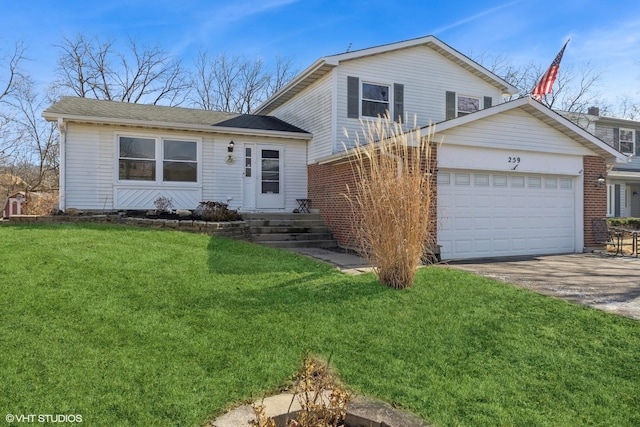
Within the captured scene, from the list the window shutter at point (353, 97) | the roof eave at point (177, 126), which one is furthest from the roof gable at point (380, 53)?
the roof eave at point (177, 126)

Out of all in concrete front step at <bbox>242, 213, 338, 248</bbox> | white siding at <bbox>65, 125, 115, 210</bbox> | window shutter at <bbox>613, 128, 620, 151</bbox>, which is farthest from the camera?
window shutter at <bbox>613, 128, 620, 151</bbox>

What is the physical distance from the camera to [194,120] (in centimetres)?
1281

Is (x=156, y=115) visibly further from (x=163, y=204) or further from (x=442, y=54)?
(x=442, y=54)

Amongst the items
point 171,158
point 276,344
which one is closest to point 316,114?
point 171,158

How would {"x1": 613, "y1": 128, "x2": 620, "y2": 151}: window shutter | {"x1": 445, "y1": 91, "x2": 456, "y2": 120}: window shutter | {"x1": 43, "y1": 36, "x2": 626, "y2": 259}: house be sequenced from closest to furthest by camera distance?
{"x1": 43, "y1": 36, "x2": 626, "y2": 259}: house, {"x1": 445, "y1": 91, "x2": 456, "y2": 120}: window shutter, {"x1": 613, "y1": 128, "x2": 620, "y2": 151}: window shutter

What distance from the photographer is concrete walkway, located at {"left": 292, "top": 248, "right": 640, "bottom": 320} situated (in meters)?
5.85

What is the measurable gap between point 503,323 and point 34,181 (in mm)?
24681

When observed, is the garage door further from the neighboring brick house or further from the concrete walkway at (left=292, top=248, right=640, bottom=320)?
the concrete walkway at (left=292, top=248, right=640, bottom=320)

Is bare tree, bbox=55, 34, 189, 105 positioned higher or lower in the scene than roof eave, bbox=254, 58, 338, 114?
higher

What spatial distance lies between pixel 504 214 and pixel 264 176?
22.6 ft

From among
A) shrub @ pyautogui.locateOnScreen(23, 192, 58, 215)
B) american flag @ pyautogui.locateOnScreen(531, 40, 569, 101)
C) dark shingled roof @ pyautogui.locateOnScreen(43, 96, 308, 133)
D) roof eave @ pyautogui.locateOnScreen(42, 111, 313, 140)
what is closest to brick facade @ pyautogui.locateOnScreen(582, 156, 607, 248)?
american flag @ pyautogui.locateOnScreen(531, 40, 569, 101)

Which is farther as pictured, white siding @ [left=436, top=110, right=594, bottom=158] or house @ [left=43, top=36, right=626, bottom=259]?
house @ [left=43, top=36, right=626, bottom=259]

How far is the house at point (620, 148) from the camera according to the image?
2120 centimetres

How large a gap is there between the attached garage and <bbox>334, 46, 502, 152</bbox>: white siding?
2.69 m
